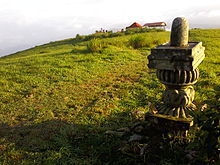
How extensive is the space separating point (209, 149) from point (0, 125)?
438 cm

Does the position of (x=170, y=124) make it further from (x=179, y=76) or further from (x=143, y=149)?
(x=179, y=76)

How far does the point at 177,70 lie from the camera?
296 cm

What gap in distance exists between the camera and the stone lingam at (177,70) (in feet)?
9.45

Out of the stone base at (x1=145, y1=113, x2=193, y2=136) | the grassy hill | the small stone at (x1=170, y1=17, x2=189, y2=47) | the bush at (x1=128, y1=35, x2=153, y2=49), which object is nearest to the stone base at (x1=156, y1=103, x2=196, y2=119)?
the stone base at (x1=145, y1=113, x2=193, y2=136)

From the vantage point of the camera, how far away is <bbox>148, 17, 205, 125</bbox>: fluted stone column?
2871 mm

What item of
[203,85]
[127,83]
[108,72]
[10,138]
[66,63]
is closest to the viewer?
[10,138]

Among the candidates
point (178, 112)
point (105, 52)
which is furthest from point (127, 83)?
point (105, 52)

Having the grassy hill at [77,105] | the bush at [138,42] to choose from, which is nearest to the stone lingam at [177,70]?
the grassy hill at [77,105]

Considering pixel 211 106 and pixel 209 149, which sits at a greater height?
pixel 211 106

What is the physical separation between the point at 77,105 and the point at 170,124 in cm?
286

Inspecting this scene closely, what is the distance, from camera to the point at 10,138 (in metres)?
3.85

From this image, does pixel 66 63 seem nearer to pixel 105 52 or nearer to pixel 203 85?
pixel 105 52

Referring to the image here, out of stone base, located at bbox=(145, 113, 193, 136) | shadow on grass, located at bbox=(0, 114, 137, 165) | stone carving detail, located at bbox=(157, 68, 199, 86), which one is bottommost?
shadow on grass, located at bbox=(0, 114, 137, 165)

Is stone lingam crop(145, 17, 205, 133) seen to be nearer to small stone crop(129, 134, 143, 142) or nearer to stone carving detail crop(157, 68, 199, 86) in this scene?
stone carving detail crop(157, 68, 199, 86)
